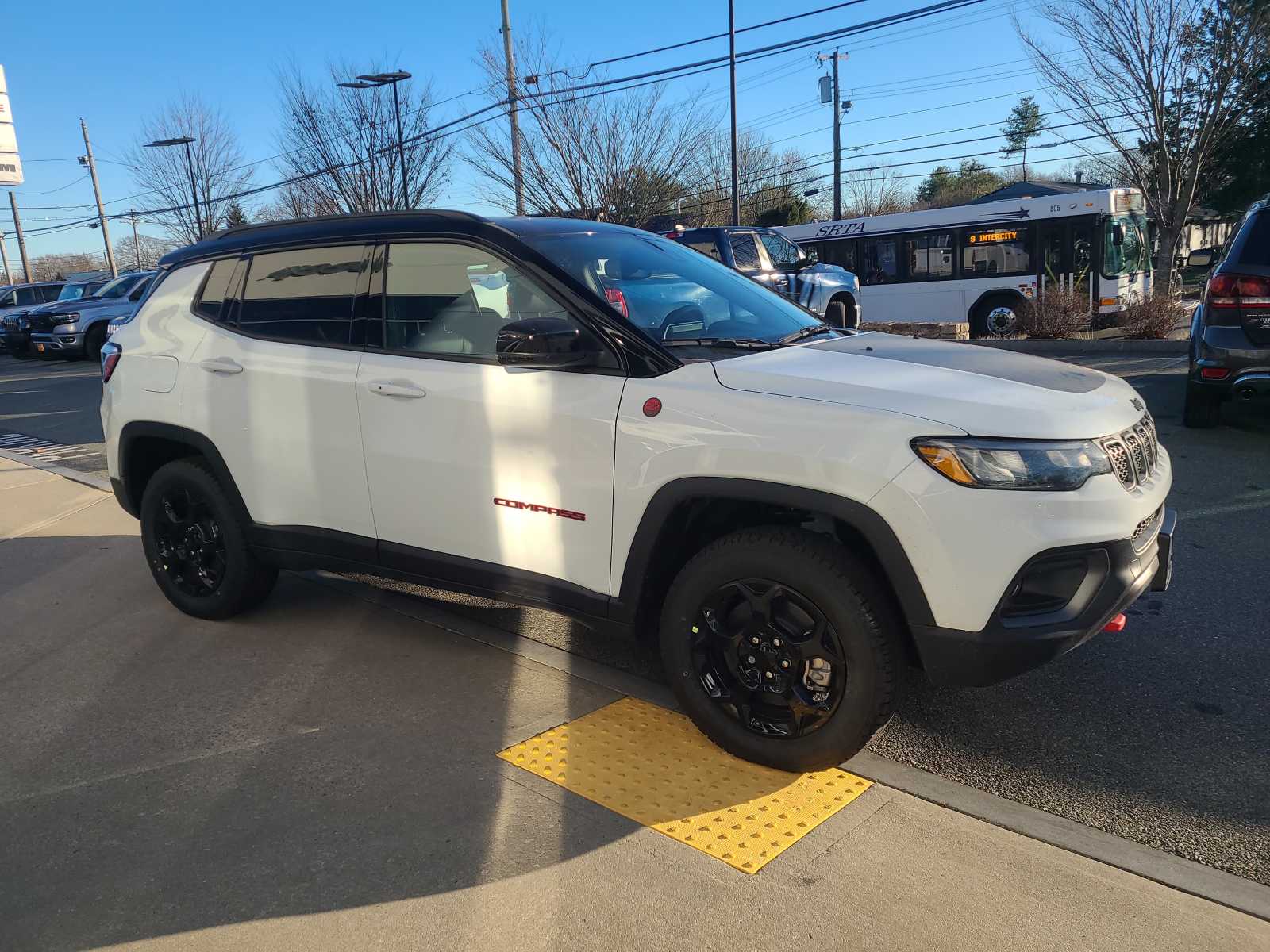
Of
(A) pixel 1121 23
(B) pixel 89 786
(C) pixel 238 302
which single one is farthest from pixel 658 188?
(B) pixel 89 786

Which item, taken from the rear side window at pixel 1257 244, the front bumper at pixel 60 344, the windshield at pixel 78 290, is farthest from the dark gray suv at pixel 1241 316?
the windshield at pixel 78 290

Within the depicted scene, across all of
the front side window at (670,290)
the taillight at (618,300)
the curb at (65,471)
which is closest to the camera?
the taillight at (618,300)

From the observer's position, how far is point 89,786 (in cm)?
319

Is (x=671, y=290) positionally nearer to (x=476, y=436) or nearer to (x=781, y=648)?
(x=476, y=436)

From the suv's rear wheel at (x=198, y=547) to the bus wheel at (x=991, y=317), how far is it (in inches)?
665

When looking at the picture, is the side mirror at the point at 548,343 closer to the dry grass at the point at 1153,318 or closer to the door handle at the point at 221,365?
the door handle at the point at 221,365

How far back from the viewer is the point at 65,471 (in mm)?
8578

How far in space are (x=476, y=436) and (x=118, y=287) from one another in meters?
23.4

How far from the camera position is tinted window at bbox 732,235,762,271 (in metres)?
13.2

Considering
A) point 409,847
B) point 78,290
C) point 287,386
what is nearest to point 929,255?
point 287,386

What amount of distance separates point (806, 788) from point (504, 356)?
1.70m

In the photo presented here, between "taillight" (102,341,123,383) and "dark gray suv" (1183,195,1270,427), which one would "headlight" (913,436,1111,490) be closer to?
"taillight" (102,341,123,383)

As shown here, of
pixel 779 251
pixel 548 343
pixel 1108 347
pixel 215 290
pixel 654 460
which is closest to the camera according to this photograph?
pixel 654 460

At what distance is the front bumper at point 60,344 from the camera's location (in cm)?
2141
